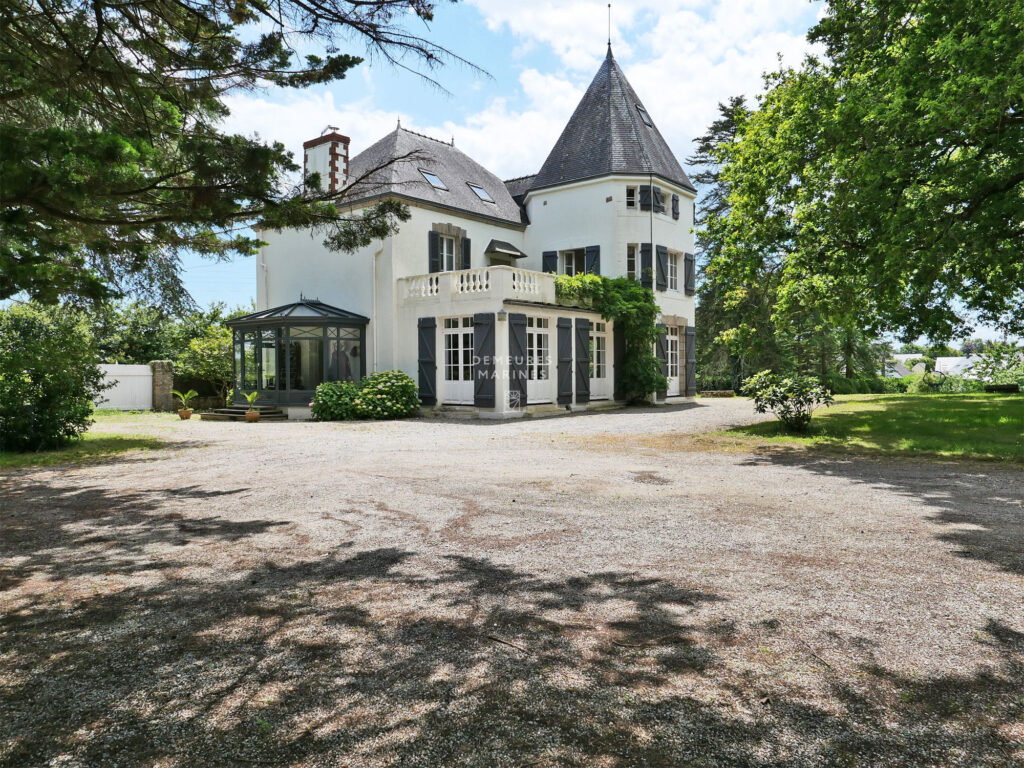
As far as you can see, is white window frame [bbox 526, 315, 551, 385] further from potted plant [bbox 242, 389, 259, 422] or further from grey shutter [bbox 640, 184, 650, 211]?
potted plant [bbox 242, 389, 259, 422]

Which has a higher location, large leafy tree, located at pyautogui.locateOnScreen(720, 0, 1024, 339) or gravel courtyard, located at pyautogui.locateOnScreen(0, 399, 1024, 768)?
large leafy tree, located at pyautogui.locateOnScreen(720, 0, 1024, 339)

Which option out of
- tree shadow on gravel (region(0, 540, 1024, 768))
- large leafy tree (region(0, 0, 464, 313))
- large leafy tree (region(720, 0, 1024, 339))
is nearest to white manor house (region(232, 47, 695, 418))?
large leafy tree (region(720, 0, 1024, 339))

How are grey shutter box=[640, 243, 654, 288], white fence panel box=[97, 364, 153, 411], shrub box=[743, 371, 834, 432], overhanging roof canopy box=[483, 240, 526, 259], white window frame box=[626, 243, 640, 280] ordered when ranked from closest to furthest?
shrub box=[743, 371, 834, 432] → white fence panel box=[97, 364, 153, 411] → overhanging roof canopy box=[483, 240, 526, 259] → grey shutter box=[640, 243, 654, 288] → white window frame box=[626, 243, 640, 280]

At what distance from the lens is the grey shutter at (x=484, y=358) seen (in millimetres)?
16797

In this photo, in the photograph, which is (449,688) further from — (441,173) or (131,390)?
(131,390)

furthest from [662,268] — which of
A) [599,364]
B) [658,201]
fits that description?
[599,364]

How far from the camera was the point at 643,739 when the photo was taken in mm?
2260

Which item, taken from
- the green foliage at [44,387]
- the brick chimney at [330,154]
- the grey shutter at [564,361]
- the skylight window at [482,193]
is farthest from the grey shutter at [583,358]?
the green foliage at [44,387]

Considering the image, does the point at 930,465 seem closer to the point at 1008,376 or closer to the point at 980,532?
the point at 980,532

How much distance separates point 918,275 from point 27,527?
40.4 ft

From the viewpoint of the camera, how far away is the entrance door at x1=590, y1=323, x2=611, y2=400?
19.9 m

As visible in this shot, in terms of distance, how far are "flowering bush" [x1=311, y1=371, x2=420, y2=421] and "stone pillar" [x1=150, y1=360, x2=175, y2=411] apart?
7170 millimetres

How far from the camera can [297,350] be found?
19.1 meters

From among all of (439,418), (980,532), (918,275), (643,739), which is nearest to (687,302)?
(439,418)
